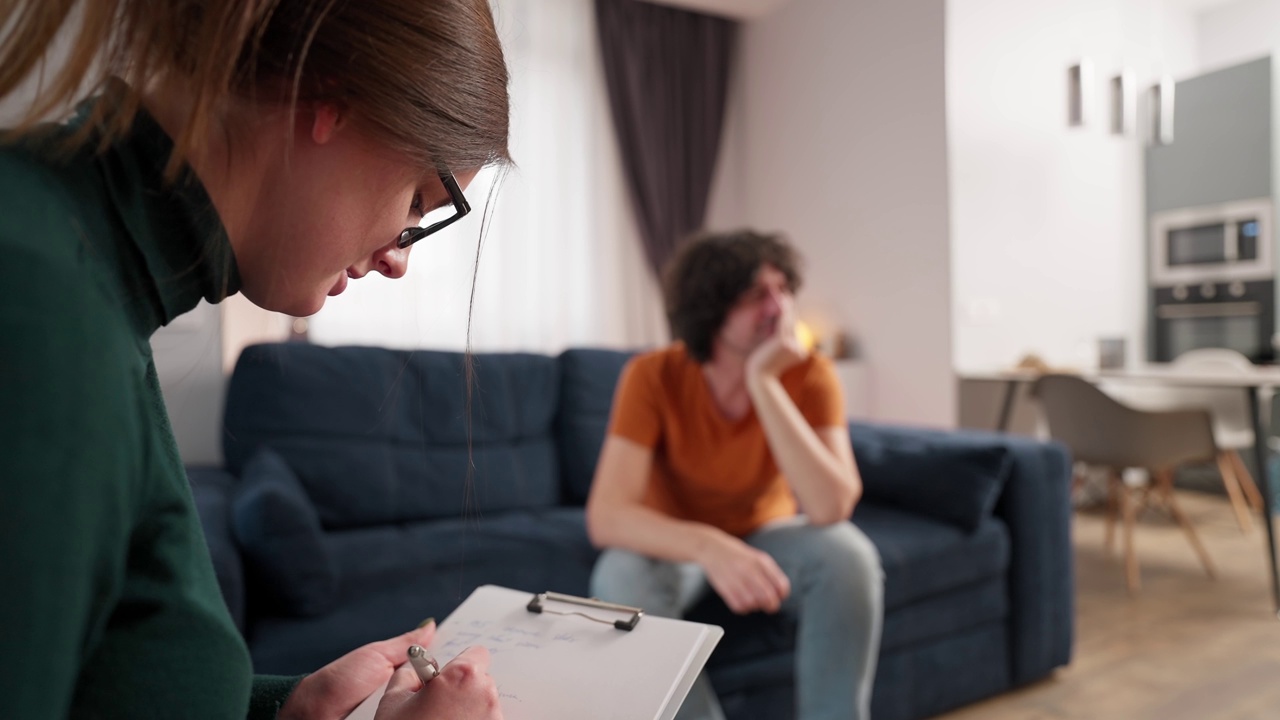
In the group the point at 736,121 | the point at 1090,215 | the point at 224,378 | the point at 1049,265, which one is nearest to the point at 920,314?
the point at 1049,265

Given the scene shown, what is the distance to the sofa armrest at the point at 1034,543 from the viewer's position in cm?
208

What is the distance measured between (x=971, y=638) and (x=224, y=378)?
2197mm

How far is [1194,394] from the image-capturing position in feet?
11.6

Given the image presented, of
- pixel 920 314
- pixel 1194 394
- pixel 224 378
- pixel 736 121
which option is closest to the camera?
pixel 224 378

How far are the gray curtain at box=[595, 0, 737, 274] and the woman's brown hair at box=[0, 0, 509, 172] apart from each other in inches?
154

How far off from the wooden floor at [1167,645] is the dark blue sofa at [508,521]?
0.37 ft

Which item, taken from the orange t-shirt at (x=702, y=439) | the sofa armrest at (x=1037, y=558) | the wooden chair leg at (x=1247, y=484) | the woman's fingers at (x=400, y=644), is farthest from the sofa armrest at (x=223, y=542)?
the wooden chair leg at (x=1247, y=484)

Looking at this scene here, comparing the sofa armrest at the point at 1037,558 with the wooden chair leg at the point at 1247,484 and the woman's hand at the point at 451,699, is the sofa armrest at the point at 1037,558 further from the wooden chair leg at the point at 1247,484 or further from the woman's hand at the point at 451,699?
the wooden chair leg at the point at 1247,484

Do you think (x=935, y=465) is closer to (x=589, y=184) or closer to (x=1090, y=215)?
(x=589, y=184)

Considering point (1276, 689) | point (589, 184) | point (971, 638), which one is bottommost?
point (1276, 689)

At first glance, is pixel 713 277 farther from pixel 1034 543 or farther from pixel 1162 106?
pixel 1162 106

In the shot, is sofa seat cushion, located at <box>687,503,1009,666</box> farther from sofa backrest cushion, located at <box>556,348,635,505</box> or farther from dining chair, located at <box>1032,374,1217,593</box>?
dining chair, located at <box>1032,374,1217,593</box>

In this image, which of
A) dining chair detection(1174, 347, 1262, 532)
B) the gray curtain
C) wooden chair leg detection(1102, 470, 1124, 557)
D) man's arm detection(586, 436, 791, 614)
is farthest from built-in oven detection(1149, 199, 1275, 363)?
man's arm detection(586, 436, 791, 614)

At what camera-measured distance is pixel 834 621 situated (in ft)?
4.81
